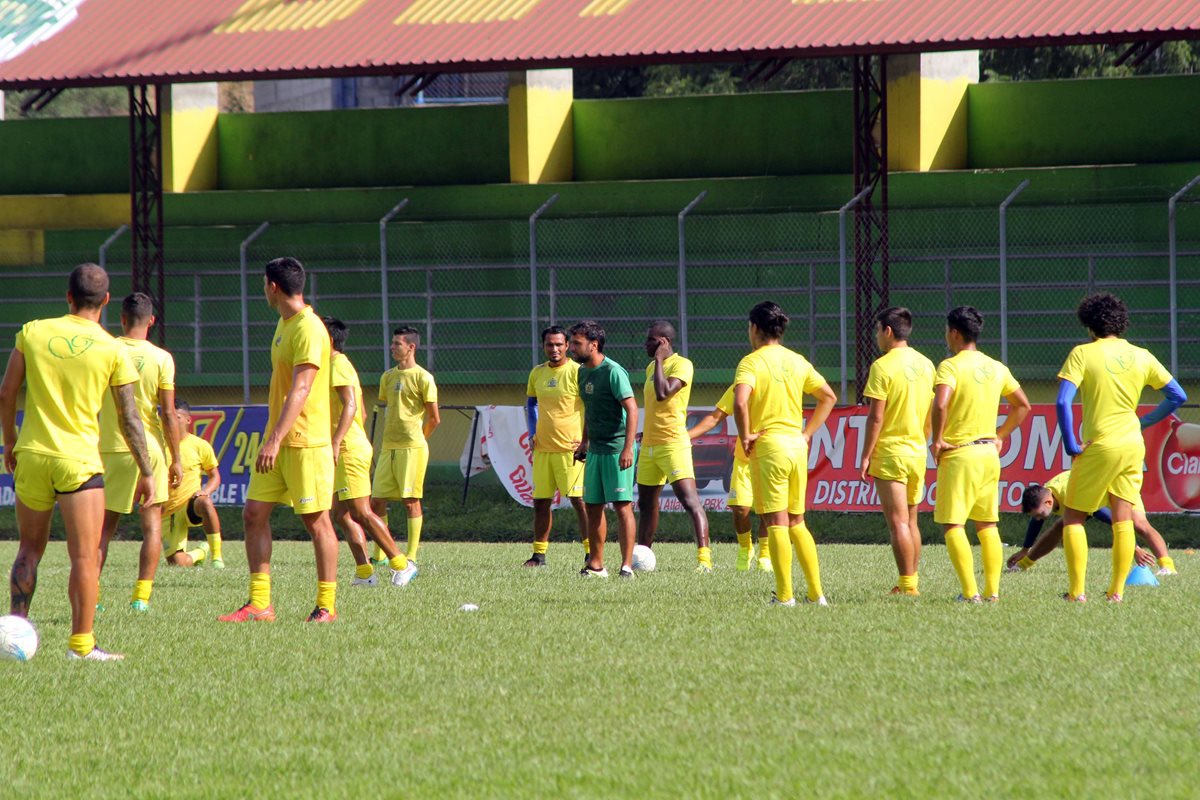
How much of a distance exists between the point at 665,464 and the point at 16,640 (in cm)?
720

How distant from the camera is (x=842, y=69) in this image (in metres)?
38.6

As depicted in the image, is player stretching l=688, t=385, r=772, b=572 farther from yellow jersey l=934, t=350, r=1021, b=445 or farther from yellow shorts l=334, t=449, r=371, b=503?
yellow jersey l=934, t=350, r=1021, b=445

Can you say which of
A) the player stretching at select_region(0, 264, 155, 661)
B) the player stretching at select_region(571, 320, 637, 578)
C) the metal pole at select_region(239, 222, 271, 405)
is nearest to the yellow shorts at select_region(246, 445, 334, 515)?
the player stretching at select_region(0, 264, 155, 661)

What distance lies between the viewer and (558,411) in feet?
50.2

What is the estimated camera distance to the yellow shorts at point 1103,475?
10.9m

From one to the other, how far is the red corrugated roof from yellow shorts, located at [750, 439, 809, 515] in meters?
12.9

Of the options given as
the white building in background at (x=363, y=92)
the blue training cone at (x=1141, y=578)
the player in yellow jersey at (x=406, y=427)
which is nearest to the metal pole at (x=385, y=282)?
the player in yellow jersey at (x=406, y=427)

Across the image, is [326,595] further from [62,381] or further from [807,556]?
[807,556]

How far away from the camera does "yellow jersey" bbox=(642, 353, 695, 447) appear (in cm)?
1462

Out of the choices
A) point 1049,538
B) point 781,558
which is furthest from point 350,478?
point 1049,538

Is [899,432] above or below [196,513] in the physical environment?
above

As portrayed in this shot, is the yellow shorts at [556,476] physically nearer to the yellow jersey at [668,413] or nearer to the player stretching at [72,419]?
the yellow jersey at [668,413]

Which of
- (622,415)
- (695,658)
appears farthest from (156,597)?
(695,658)

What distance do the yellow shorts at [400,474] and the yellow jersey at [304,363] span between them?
5237mm
